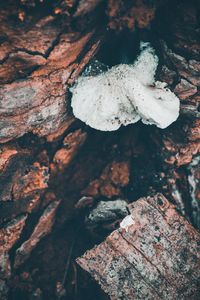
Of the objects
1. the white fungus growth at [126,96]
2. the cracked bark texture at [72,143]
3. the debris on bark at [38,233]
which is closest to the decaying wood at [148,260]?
the cracked bark texture at [72,143]

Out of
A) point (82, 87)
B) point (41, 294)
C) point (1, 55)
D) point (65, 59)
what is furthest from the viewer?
point (41, 294)

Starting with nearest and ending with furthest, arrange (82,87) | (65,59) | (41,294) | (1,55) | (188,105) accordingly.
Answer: (1,55)
(65,59)
(82,87)
(188,105)
(41,294)

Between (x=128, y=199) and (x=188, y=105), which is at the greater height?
(x=188, y=105)

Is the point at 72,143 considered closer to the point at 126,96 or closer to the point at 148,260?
the point at 126,96

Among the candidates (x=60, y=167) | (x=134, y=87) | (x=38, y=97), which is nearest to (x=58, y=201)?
(x=60, y=167)

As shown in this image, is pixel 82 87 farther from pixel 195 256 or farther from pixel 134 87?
pixel 195 256

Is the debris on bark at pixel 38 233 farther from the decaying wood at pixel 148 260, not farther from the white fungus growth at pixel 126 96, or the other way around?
the white fungus growth at pixel 126 96

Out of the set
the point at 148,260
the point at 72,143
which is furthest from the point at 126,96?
the point at 148,260
